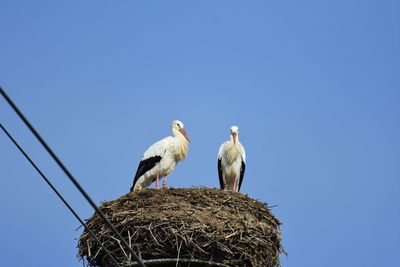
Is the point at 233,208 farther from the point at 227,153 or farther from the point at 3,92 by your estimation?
the point at 3,92

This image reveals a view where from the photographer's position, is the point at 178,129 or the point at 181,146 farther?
the point at 178,129

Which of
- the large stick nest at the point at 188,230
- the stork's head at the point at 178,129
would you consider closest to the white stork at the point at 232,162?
the stork's head at the point at 178,129

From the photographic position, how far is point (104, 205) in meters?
9.34

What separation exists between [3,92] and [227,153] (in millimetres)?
9200

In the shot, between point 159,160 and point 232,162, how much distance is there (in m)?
1.34

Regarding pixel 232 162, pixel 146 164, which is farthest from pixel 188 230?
pixel 232 162

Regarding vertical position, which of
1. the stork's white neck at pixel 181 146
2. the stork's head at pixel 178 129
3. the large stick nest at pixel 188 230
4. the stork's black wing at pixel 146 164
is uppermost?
the stork's head at pixel 178 129

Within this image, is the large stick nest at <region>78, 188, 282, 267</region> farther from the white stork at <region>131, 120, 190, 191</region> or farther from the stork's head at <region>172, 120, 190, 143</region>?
the stork's head at <region>172, 120, 190, 143</region>

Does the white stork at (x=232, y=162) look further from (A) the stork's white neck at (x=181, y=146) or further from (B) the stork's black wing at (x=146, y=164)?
(B) the stork's black wing at (x=146, y=164)

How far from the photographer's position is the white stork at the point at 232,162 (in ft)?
42.3

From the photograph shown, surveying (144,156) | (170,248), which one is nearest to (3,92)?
(170,248)

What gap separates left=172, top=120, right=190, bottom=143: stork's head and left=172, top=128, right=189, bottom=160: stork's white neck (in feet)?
0.09

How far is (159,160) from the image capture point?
12.2m

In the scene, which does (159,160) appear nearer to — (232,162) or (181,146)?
(181,146)
